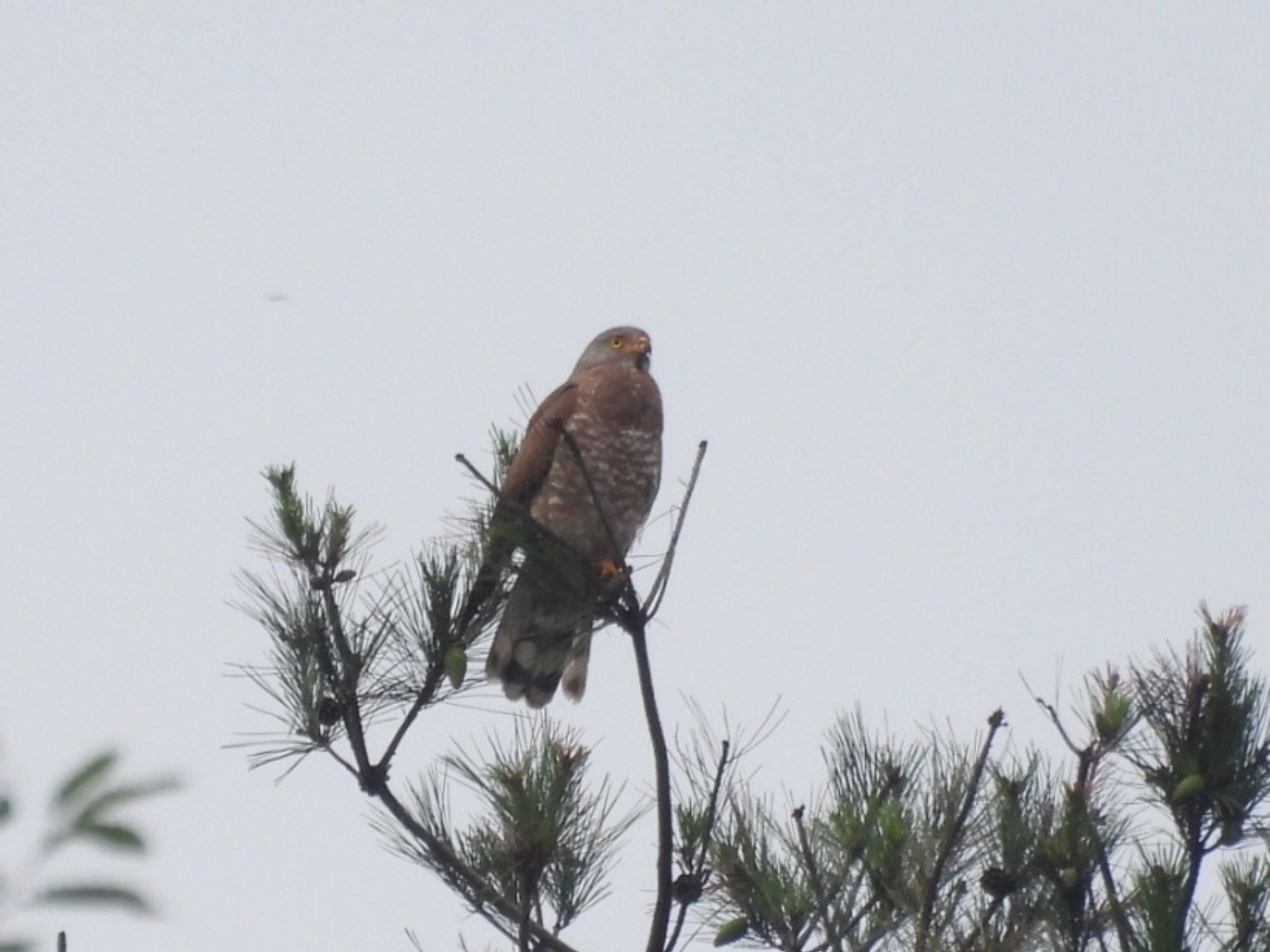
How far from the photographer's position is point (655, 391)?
6.01 m

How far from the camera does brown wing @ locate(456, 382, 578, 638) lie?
3804 millimetres

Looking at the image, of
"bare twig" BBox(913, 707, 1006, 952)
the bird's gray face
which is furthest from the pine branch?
the bird's gray face

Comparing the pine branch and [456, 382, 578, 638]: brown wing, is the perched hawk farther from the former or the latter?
the pine branch

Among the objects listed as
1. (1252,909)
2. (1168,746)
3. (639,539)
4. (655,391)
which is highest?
(655,391)

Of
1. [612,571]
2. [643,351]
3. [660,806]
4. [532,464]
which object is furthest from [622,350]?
[660,806]

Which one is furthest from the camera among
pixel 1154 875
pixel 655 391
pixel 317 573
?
pixel 655 391

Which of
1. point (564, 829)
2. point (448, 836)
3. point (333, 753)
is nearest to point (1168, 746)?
point (564, 829)

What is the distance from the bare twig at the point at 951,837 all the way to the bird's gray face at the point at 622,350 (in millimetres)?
3066

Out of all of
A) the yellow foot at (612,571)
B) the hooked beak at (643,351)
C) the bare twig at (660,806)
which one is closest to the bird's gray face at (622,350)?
the hooked beak at (643,351)

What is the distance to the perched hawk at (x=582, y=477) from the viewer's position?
16.5 ft

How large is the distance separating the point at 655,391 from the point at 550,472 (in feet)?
2.28

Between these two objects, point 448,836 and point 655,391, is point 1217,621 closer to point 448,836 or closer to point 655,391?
point 448,836

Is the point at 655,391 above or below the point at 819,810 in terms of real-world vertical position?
above

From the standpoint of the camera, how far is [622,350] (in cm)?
626
